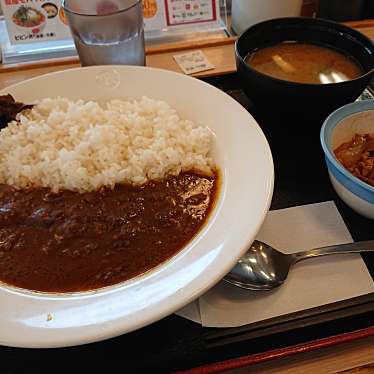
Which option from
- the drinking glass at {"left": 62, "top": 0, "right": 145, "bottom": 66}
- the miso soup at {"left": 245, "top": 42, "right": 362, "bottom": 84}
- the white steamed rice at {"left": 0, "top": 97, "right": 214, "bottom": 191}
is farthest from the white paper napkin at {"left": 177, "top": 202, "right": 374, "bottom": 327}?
the drinking glass at {"left": 62, "top": 0, "right": 145, "bottom": 66}

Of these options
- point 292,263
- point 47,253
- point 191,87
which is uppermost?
point 191,87

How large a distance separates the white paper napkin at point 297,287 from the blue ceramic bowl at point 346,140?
0.43 ft

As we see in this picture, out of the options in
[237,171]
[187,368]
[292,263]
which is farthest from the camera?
[237,171]

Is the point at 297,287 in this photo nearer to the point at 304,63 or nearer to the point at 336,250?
the point at 336,250

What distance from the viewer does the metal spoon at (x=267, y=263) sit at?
4.48 feet

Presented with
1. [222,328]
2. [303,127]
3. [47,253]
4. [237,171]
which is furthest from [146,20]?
[222,328]

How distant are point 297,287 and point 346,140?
60cm

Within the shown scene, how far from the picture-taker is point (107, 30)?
2.05 m

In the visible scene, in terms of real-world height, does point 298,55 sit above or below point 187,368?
above

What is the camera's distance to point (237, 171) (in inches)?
60.7

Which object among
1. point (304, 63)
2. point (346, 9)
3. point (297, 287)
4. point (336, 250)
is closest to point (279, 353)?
point (297, 287)

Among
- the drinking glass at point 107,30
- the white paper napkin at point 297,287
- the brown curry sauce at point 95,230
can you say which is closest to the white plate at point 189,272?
the brown curry sauce at point 95,230

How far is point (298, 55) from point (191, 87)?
0.51 meters

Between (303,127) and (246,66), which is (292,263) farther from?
(246,66)
